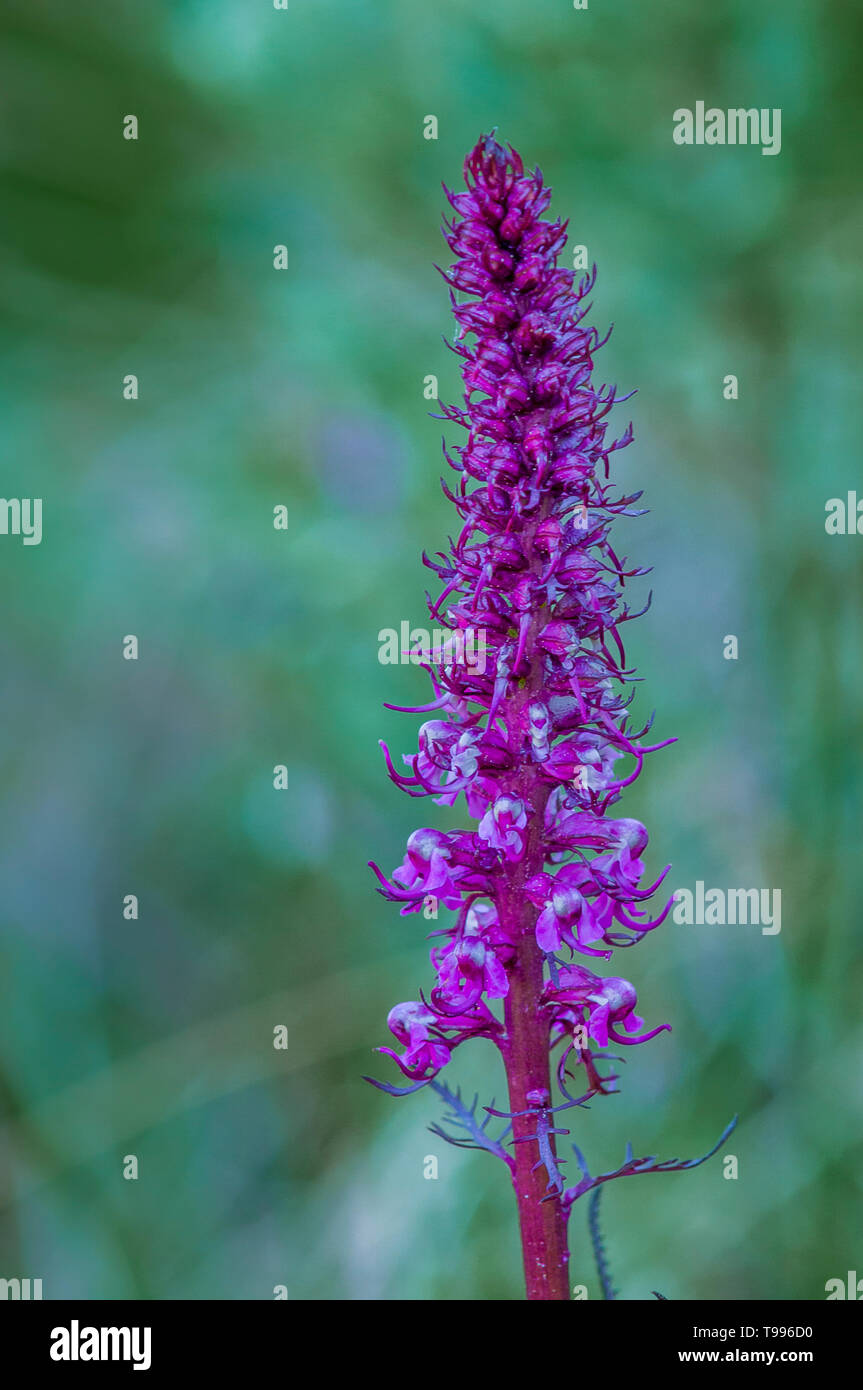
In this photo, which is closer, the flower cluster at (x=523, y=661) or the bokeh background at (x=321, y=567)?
the flower cluster at (x=523, y=661)

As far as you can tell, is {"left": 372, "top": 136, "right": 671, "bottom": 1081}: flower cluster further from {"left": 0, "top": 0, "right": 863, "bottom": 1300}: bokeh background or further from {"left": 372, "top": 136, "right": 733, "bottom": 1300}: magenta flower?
{"left": 0, "top": 0, "right": 863, "bottom": 1300}: bokeh background

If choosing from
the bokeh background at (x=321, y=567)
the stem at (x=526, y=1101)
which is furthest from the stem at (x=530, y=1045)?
the bokeh background at (x=321, y=567)

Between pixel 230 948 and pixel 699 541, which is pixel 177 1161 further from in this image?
pixel 699 541

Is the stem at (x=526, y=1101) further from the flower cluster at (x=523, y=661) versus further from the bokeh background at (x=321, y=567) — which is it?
the bokeh background at (x=321, y=567)

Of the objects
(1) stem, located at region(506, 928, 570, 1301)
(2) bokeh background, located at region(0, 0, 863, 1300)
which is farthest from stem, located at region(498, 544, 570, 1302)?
(2) bokeh background, located at region(0, 0, 863, 1300)

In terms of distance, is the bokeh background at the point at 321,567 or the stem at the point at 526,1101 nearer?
the stem at the point at 526,1101

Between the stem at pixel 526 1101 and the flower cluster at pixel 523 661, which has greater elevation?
the flower cluster at pixel 523 661

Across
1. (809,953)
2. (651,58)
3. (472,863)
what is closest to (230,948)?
(809,953)
